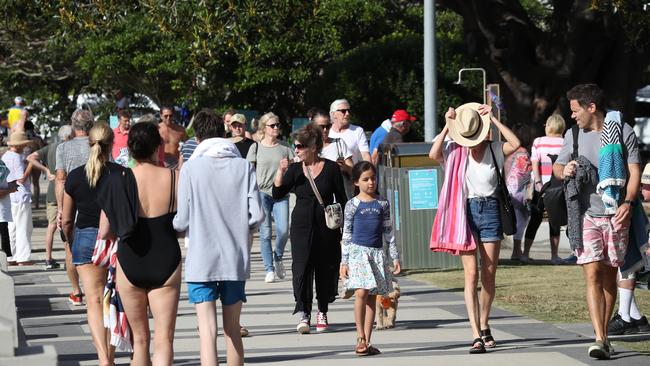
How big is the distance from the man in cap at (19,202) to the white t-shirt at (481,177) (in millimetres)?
8557

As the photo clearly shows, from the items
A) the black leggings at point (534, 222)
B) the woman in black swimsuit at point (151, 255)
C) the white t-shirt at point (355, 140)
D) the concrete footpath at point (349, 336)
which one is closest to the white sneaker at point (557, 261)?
the black leggings at point (534, 222)

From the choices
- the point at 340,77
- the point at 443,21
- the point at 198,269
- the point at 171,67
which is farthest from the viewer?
the point at 443,21

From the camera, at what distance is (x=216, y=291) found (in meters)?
7.68

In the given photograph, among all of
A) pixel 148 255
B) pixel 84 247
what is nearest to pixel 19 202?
pixel 84 247

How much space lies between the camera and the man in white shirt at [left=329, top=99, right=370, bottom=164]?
520 inches

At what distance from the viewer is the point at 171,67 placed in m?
32.4

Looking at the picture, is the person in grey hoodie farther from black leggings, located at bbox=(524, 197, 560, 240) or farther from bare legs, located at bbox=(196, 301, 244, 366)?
black leggings, located at bbox=(524, 197, 560, 240)

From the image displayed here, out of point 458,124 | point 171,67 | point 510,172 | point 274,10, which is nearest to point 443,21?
point 171,67

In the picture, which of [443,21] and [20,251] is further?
[443,21]

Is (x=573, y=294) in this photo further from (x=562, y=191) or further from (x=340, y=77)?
(x=340, y=77)

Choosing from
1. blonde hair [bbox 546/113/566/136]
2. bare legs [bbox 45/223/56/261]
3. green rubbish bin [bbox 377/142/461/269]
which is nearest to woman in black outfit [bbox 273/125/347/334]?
green rubbish bin [bbox 377/142/461/269]

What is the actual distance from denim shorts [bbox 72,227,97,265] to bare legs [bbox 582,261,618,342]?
3378 mm

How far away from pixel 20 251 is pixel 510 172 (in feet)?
21.0

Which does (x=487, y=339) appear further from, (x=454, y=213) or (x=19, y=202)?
(x=19, y=202)
